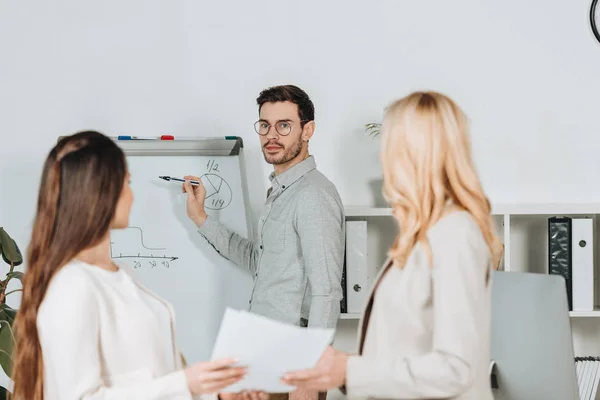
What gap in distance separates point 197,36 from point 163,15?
6.5 inches

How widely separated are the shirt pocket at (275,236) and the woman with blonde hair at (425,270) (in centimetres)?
99

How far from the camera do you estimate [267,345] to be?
1370 mm

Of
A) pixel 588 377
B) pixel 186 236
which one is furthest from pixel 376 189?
pixel 588 377

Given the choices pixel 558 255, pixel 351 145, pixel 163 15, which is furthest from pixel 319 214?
pixel 163 15

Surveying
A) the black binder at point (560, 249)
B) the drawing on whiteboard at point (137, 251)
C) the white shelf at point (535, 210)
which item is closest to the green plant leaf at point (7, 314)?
the drawing on whiteboard at point (137, 251)

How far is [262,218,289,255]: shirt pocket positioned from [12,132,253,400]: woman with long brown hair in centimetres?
100

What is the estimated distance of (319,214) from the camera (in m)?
2.40

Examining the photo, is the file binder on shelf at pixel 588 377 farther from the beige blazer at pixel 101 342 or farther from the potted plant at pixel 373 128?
the beige blazer at pixel 101 342

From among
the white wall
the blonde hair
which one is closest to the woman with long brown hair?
the blonde hair

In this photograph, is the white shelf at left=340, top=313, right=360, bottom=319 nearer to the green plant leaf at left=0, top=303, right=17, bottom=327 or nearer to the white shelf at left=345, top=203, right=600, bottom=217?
the white shelf at left=345, top=203, right=600, bottom=217

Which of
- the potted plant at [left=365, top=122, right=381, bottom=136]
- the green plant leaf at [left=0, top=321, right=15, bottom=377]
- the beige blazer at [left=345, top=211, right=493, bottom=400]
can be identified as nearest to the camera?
the beige blazer at [left=345, top=211, right=493, bottom=400]

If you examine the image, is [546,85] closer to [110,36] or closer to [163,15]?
[163,15]

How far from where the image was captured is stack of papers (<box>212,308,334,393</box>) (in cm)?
136

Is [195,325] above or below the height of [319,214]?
below
